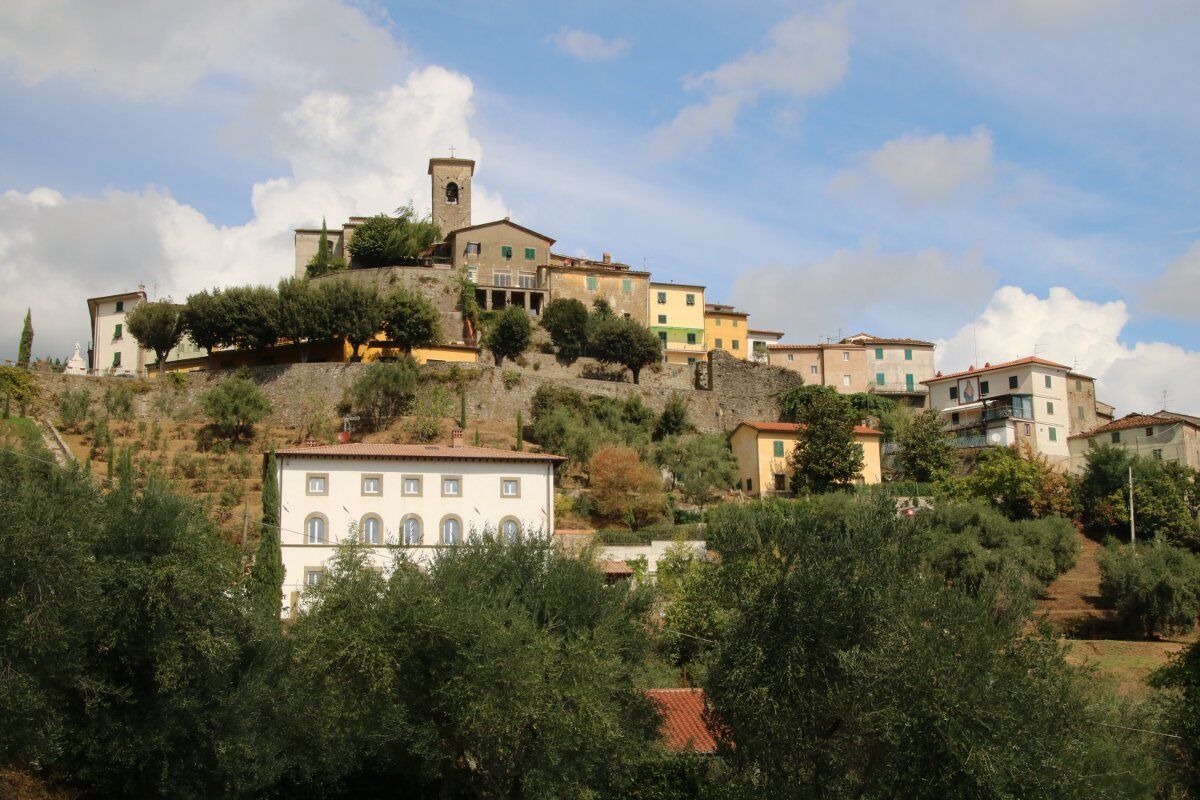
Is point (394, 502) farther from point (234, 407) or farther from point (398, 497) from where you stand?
point (234, 407)

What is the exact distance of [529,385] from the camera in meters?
65.3

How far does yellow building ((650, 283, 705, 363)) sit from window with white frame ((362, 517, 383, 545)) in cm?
4174

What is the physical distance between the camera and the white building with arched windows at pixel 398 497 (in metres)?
44.3

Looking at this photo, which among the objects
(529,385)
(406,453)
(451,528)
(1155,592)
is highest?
(529,385)

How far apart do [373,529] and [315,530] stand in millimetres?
2181

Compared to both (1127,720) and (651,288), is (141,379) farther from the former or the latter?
(1127,720)

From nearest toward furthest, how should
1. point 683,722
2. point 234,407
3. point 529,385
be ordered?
point 683,722 < point 234,407 < point 529,385

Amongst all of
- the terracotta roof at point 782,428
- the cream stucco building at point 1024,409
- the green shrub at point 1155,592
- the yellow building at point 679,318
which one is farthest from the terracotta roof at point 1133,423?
the yellow building at point 679,318

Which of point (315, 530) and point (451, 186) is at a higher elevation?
point (451, 186)

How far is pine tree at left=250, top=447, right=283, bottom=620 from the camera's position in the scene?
1555 inches

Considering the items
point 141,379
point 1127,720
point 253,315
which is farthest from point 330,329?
point 1127,720

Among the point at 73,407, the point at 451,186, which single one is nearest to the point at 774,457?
the point at 73,407

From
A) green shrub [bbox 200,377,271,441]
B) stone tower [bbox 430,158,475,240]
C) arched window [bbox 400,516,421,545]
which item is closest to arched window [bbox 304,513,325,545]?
arched window [bbox 400,516,421,545]

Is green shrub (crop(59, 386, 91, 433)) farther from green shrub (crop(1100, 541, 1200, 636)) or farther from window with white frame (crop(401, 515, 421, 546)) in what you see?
green shrub (crop(1100, 541, 1200, 636))
